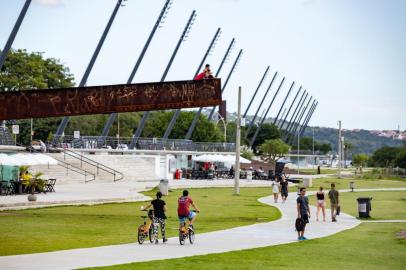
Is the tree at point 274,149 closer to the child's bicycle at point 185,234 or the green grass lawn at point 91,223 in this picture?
the green grass lawn at point 91,223

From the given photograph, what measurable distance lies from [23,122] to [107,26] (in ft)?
128

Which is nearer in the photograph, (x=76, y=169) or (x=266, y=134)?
(x=76, y=169)

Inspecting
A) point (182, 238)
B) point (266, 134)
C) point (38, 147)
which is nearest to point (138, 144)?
point (38, 147)

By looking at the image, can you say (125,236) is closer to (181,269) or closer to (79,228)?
(79,228)

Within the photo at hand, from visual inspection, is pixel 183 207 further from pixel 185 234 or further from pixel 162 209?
pixel 185 234

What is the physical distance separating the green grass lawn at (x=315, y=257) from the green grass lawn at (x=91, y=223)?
468 centimetres

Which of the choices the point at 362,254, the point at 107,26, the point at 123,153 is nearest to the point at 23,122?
the point at 123,153

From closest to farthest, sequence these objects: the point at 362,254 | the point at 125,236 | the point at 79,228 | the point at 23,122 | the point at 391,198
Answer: the point at 362,254 → the point at 125,236 → the point at 79,228 → the point at 391,198 → the point at 23,122

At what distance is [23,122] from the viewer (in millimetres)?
110875

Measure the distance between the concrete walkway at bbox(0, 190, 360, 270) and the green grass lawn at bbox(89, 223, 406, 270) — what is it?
83 cm

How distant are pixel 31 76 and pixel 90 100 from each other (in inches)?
3651

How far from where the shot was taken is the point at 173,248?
84.7ft

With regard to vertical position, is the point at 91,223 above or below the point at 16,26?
below

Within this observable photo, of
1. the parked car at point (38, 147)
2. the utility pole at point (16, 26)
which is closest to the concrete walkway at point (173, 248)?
the utility pole at point (16, 26)
